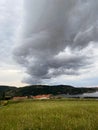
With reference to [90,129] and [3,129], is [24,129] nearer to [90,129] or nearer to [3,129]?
[3,129]

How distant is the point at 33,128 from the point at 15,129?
4.11ft

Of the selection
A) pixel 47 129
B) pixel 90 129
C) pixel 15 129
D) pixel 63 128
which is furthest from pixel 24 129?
pixel 90 129

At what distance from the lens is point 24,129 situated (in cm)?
1558

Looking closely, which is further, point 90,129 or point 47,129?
point 47,129

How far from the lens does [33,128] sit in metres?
15.9

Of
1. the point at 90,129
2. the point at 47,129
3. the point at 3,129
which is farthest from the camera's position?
the point at 3,129

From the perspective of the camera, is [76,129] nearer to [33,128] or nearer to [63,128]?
[63,128]

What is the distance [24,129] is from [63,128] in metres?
2.69

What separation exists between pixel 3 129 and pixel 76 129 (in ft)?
17.4

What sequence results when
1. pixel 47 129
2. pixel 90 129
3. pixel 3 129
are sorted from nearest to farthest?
pixel 90 129, pixel 47 129, pixel 3 129

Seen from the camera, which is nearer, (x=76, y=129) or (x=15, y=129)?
(x=76, y=129)

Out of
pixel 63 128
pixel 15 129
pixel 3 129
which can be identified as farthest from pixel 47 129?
pixel 3 129

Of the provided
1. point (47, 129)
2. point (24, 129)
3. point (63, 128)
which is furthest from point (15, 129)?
point (63, 128)

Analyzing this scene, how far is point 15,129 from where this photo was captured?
1573 cm
